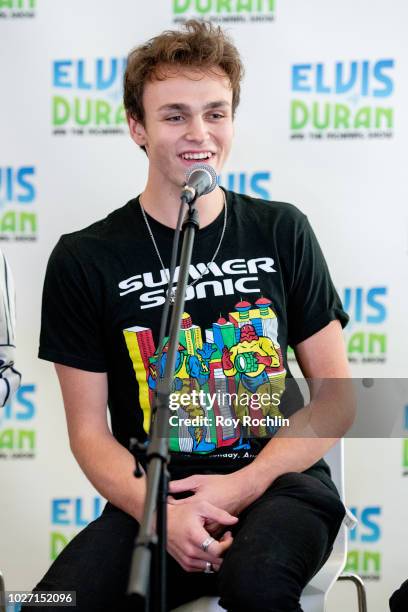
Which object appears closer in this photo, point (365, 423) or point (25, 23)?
point (365, 423)

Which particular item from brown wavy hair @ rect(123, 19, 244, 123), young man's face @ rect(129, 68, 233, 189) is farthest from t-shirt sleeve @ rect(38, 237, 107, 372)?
brown wavy hair @ rect(123, 19, 244, 123)

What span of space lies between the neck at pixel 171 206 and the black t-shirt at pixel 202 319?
0.06 feet

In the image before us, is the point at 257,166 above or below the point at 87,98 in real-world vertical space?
below

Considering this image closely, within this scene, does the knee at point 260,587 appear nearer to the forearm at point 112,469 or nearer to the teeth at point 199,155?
the forearm at point 112,469

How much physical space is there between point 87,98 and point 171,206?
905 mm

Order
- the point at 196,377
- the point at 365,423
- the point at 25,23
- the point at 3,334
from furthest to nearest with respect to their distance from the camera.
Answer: the point at 25,23, the point at 365,423, the point at 3,334, the point at 196,377

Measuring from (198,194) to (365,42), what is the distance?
1409 mm

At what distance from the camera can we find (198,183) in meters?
1.49

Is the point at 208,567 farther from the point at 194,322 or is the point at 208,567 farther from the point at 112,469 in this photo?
the point at 194,322

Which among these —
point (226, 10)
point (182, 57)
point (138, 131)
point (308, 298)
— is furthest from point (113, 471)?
point (226, 10)

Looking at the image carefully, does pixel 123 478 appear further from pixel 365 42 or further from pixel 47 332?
pixel 365 42

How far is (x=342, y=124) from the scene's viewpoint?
2668 mm

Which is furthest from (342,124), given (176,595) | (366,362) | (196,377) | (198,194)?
(176,595)

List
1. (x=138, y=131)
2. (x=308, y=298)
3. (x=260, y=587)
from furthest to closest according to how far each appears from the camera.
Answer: (x=138, y=131), (x=308, y=298), (x=260, y=587)
